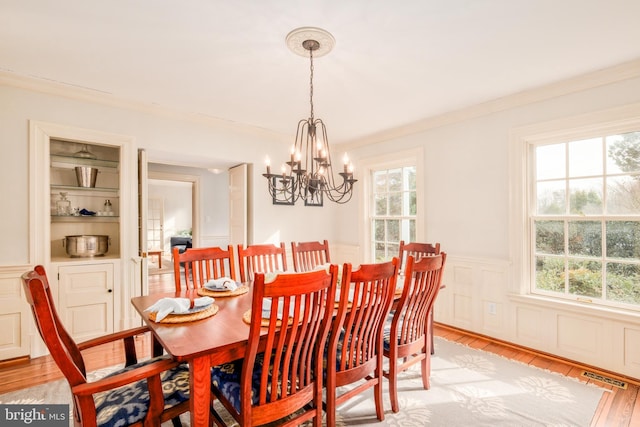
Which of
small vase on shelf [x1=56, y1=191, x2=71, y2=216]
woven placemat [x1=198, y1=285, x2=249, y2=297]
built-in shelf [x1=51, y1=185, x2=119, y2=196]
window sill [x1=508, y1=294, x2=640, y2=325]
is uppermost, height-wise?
built-in shelf [x1=51, y1=185, x2=119, y2=196]

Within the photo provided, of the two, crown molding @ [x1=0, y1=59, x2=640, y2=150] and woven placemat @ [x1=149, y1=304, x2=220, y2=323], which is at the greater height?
crown molding @ [x1=0, y1=59, x2=640, y2=150]

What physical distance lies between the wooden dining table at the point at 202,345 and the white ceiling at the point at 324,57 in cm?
168

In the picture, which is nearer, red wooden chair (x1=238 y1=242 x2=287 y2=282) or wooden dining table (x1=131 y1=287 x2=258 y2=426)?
wooden dining table (x1=131 y1=287 x2=258 y2=426)

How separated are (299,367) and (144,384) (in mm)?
730

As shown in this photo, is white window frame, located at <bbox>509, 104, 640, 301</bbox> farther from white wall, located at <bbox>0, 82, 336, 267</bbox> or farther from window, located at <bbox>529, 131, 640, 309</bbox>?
white wall, located at <bbox>0, 82, 336, 267</bbox>

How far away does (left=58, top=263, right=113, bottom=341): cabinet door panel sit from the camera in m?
2.95

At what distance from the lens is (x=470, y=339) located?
10.6ft

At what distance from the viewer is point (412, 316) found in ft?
6.86

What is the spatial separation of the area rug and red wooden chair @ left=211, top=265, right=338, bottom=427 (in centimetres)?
58

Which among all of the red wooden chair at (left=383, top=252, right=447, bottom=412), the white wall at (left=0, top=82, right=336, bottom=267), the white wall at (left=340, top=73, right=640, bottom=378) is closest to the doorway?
the white wall at (left=0, top=82, right=336, bottom=267)

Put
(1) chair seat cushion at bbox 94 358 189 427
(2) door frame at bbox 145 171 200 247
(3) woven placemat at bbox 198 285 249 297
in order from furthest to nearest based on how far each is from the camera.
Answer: (2) door frame at bbox 145 171 200 247, (3) woven placemat at bbox 198 285 249 297, (1) chair seat cushion at bbox 94 358 189 427

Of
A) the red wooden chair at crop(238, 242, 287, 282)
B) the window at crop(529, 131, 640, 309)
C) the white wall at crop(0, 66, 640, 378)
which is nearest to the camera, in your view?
the window at crop(529, 131, 640, 309)

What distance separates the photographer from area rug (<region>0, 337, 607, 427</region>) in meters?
1.98

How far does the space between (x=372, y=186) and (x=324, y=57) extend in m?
2.49
